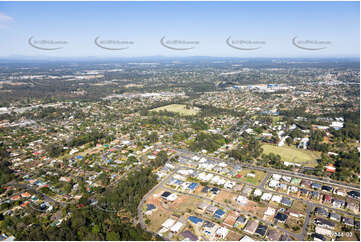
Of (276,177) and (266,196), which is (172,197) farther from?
(276,177)

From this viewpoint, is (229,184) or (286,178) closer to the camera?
(229,184)

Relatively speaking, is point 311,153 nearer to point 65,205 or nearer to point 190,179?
point 190,179

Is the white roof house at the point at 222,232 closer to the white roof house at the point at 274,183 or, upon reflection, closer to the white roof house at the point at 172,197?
the white roof house at the point at 172,197

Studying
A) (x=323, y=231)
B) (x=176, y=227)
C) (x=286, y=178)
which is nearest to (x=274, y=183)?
(x=286, y=178)

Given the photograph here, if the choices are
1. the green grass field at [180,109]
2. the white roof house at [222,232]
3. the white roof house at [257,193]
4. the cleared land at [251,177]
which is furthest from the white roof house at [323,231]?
the green grass field at [180,109]

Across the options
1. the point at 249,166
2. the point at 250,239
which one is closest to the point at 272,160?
the point at 249,166

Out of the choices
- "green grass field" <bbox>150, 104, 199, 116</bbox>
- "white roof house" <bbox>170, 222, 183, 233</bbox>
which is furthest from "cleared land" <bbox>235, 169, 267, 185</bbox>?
"green grass field" <bbox>150, 104, 199, 116</bbox>

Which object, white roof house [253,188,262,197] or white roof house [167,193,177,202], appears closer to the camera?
white roof house [167,193,177,202]

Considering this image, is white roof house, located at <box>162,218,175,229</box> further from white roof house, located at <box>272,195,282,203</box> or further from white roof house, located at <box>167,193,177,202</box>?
white roof house, located at <box>272,195,282,203</box>
